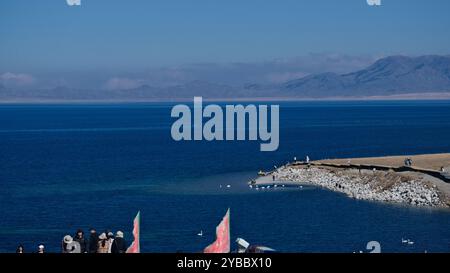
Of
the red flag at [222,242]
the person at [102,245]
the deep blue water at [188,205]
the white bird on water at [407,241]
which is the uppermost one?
the red flag at [222,242]

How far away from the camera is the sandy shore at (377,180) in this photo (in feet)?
195

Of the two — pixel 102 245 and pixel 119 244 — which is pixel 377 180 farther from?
pixel 119 244

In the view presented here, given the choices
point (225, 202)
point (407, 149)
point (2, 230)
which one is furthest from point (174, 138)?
point (2, 230)

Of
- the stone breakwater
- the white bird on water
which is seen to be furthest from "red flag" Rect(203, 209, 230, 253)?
the stone breakwater


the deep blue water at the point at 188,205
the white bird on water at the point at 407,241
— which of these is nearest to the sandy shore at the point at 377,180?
the deep blue water at the point at 188,205

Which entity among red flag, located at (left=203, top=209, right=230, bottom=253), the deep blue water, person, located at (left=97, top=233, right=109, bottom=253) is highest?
red flag, located at (left=203, top=209, right=230, bottom=253)

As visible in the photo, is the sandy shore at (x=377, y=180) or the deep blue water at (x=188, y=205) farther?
the sandy shore at (x=377, y=180)

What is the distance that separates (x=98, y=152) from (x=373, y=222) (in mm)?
73481

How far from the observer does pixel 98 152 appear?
391 feet

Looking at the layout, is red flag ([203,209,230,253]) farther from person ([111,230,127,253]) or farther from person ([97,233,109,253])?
person ([97,233,109,253])

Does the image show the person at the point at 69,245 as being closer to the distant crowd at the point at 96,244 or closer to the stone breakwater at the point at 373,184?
the distant crowd at the point at 96,244

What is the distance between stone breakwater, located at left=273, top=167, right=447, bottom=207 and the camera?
5916cm

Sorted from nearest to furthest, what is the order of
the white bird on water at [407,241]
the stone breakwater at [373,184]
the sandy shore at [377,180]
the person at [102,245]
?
the person at [102,245]
the white bird on water at [407,241]
the stone breakwater at [373,184]
the sandy shore at [377,180]
